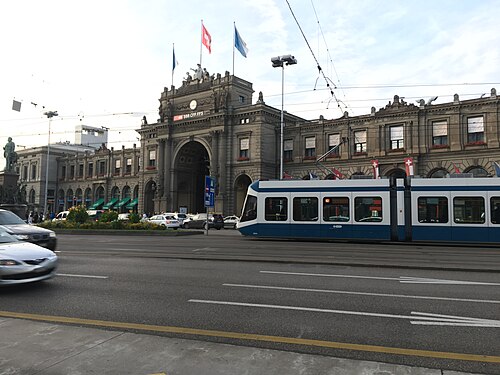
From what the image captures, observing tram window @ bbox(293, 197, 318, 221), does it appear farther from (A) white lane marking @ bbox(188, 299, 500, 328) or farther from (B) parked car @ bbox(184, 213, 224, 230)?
(B) parked car @ bbox(184, 213, 224, 230)

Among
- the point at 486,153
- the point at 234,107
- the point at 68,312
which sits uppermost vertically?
the point at 234,107

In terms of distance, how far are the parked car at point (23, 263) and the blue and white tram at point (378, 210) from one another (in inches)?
565

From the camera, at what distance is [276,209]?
21422mm

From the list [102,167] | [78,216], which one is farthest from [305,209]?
[102,167]

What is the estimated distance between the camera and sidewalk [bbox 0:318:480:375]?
399cm

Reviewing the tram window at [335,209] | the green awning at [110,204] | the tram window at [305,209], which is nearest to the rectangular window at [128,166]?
the green awning at [110,204]

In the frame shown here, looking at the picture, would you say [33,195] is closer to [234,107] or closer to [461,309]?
[234,107]

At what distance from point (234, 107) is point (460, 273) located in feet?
149

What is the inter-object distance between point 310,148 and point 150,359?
4726 cm

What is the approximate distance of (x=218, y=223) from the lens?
40031 mm

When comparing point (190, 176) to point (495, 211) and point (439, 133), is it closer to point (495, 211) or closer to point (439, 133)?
point (439, 133)

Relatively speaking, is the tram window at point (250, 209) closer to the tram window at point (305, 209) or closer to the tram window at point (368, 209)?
the tram window at point (305, 209)

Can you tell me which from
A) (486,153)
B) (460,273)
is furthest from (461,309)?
(486,153)

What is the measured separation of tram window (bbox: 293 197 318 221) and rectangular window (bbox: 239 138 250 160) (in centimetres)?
3086
